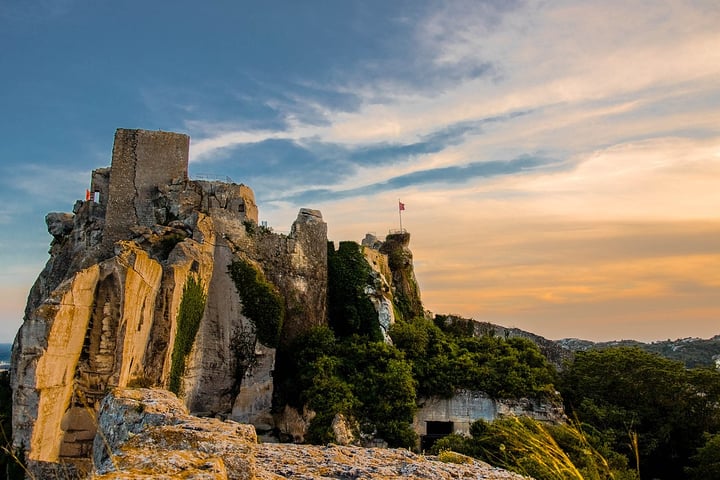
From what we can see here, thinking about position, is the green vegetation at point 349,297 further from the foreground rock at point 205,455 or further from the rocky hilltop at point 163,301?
the foreground rock at point 205,455

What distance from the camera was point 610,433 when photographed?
2458 cm

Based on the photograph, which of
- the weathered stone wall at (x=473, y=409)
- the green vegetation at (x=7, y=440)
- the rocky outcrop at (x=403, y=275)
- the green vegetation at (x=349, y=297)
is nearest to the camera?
the green vegetation at (x=7, y=440)

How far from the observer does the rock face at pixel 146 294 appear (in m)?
14.6

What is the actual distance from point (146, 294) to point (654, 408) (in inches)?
902

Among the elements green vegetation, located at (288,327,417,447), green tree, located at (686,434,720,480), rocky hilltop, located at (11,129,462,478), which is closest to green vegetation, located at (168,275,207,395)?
rocky hilltop, located at (11,129,462,478)

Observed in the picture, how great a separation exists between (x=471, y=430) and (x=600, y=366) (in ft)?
34.3

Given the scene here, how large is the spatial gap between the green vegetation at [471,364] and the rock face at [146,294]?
4946 mm

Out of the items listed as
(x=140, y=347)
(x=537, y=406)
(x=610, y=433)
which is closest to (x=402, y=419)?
(x=537, y=406)

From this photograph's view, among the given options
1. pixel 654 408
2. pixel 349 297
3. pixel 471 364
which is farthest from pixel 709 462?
pixel 349 297

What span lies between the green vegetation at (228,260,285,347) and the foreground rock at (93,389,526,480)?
12.0 m

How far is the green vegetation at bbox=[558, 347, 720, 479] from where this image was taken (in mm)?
26578

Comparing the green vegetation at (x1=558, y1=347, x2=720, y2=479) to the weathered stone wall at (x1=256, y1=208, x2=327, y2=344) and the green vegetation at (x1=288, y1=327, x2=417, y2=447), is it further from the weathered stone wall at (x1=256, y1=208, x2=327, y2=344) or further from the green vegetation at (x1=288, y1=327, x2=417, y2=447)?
the weathered stone wall at (x1=256, y1=208, x2=327, y2=344)

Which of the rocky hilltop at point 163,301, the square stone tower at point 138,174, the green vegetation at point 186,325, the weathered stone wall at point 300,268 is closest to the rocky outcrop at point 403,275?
the rocky hilltop at point 163,301

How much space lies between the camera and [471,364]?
27266 millimetres
